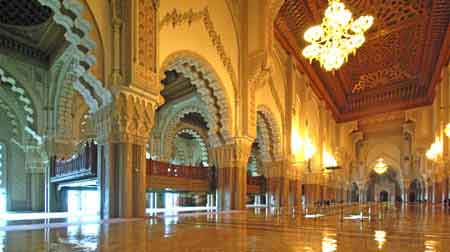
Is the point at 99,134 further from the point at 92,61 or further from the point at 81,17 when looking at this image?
the point at 81,17

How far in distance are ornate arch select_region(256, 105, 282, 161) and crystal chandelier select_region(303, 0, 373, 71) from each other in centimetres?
565

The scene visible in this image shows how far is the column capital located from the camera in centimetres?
741

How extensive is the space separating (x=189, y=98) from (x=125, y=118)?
9.10 metres

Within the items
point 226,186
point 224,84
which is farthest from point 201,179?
point 224,84

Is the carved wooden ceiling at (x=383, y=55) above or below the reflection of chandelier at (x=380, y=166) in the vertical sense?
above

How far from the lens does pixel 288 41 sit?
16.0 meters

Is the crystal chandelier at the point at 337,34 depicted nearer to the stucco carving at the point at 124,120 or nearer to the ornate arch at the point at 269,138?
the stucco carving at the point at 124,120

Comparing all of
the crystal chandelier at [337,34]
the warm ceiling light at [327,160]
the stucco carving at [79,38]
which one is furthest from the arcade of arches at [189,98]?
the crystal chandelier at [337,34]

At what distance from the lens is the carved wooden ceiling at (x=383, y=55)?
14.0 metres

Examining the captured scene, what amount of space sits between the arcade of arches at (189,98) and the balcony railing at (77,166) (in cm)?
5

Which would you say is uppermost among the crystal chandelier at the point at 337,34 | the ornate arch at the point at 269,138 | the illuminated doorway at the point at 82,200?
the crystal chandelier at the point at 337,34

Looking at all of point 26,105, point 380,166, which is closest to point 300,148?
point 26,105

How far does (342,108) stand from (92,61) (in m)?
21.9

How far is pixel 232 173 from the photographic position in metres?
12.1
